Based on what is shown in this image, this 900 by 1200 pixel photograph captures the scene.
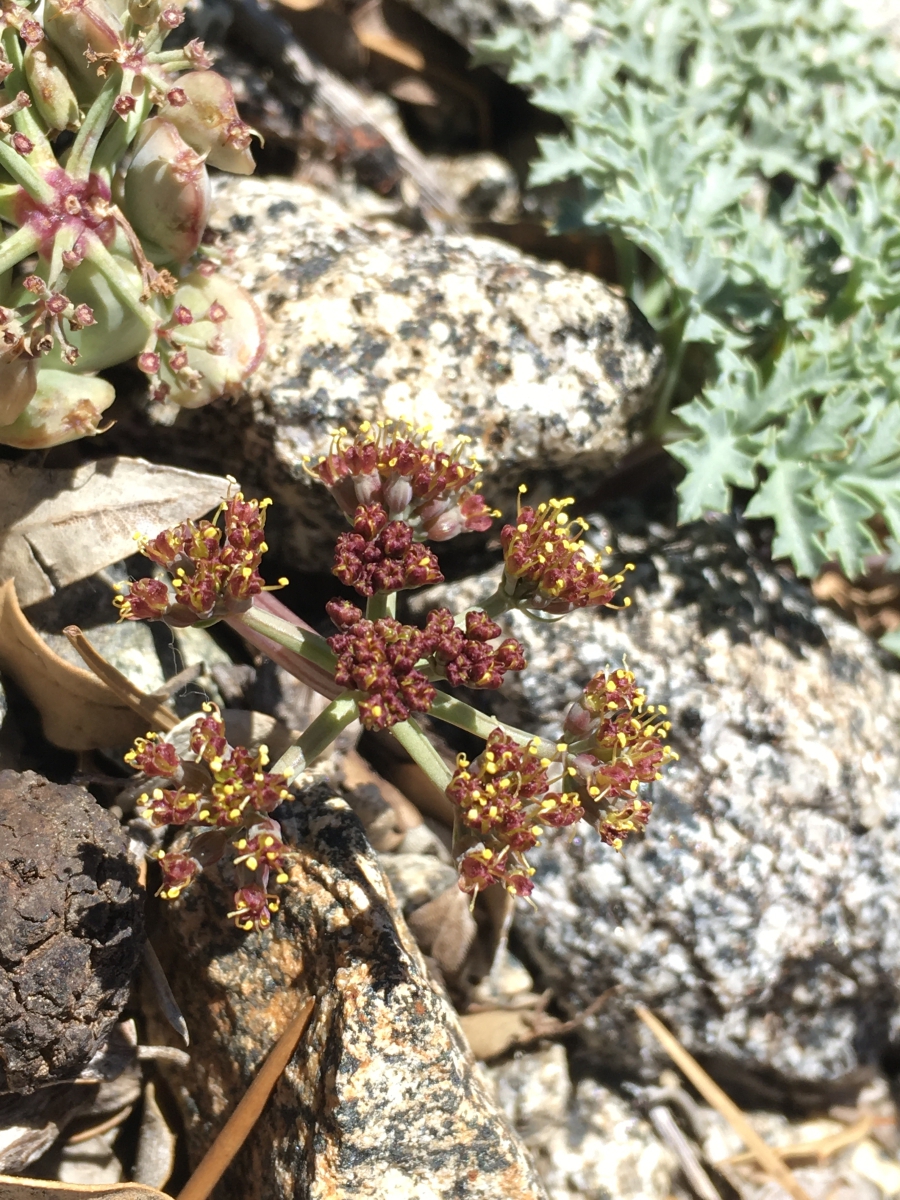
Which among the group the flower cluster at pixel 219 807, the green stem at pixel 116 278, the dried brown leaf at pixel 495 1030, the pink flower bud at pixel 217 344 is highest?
the green stem at pixel 116 278

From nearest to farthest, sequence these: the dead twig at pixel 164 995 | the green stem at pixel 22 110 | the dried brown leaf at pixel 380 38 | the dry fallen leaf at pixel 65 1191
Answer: the dry fallen leaf at pixel 65 1191 < the green stem at pixel 22 110 < the dead twig at pixel 164 995 < the dried brown leaf at pixel 380 38

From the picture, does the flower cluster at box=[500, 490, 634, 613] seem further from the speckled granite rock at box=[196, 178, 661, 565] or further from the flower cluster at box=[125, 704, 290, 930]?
the flower cluster at box=[125, 704, 290, 930]

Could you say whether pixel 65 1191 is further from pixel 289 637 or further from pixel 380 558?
pixel 380 558

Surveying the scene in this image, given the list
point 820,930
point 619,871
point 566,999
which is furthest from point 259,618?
point 820,930

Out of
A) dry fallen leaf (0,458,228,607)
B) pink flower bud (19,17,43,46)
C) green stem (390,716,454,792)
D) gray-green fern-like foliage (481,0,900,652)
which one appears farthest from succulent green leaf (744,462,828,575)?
pink flower bud (19,17,43,46)

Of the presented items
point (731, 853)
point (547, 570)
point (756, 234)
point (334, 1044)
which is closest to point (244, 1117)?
point (334, 1044)

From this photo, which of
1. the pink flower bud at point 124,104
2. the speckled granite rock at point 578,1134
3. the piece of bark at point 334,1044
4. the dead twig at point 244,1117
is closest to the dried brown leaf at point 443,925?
the piece of bark at point 334,1044

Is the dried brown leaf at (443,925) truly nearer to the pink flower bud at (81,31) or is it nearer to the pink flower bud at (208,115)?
the pink flower bud at (208,115)
